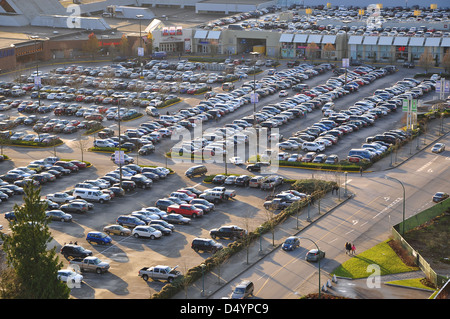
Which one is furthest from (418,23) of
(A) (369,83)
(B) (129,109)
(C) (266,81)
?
(B) (129,109)

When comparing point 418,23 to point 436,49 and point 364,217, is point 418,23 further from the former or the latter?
point 364,217

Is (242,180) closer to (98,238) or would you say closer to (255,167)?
(255,167)

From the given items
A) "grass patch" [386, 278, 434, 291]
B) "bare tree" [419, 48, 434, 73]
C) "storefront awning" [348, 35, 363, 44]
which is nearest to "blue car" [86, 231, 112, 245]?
"grass patch" [386, 278, 434, 291]

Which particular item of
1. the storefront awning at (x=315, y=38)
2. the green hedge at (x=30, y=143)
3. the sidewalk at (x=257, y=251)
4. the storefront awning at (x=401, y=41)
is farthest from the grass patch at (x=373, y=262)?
the storefront awning at (x=315, y=38)

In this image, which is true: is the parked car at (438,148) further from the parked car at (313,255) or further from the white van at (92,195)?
the white van at (92,195)

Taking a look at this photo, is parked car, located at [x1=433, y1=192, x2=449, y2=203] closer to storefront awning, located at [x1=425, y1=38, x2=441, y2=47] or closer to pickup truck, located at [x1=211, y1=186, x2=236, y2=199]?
pickup truck, located at [x1=211, y1=186, x2=236, y2=199]

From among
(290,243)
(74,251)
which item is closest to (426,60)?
(290,243)
